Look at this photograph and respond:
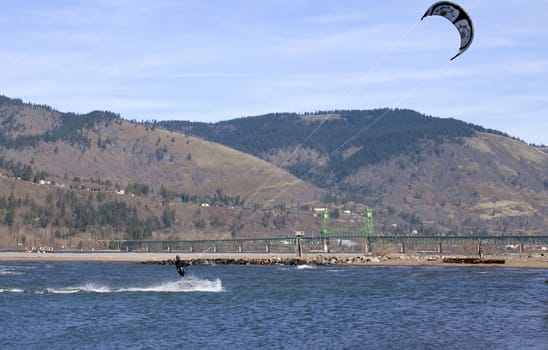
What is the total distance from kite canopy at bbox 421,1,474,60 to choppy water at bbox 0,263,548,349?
1554 centimetres

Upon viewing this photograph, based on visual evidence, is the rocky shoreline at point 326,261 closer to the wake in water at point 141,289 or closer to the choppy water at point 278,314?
the choppy water at point 278,314

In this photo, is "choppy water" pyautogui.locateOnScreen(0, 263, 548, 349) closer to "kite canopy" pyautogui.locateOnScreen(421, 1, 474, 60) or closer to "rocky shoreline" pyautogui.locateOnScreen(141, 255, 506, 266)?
"kite canopy" pyautogui.locateOnScreen(421, 1, 474, 60)

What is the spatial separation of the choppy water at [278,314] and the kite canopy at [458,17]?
15.5m

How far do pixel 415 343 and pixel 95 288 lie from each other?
47.5m

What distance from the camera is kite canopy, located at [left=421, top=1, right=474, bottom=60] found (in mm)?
46562

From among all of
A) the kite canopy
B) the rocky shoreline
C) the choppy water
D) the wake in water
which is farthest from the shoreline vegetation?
the kite canopy

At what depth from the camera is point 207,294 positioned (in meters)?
81.4

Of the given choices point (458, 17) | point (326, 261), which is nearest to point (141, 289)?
point (458, 17)

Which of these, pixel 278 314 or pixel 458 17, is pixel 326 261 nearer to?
pixel 278 314

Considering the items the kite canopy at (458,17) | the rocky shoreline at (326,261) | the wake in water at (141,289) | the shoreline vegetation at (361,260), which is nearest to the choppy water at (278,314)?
the wake in water at (141,289)

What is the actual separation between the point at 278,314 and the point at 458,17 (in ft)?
84.3

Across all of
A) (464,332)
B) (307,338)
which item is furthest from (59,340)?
(464,332)

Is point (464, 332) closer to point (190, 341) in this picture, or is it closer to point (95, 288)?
point (190, 341)

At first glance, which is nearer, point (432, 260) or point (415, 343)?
point (415, 343)
